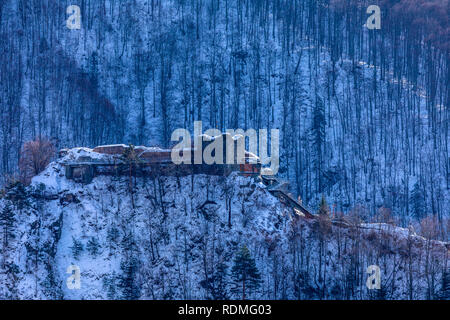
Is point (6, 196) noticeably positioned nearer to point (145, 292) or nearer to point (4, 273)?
point (4, 273)

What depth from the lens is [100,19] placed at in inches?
5891

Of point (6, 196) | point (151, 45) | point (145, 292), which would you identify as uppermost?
point (151, 45)

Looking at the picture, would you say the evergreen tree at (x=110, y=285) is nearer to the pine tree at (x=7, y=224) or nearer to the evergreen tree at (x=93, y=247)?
the evergreen tree at (x=93, y=247)

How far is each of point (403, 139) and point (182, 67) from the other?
1606 inches

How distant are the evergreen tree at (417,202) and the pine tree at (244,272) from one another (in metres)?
47.5

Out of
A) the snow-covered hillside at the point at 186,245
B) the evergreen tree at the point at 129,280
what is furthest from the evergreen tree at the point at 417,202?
the evergreen tree at the point at 129,280

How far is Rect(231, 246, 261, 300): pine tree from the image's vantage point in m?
82.9

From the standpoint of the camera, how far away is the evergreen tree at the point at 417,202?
124m

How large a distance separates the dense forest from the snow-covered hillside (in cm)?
3507

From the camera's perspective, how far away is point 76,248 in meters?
87.1

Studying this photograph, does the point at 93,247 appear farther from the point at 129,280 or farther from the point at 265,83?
the point at 265,83

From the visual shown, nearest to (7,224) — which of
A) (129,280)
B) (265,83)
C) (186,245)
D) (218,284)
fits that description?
(129,280)

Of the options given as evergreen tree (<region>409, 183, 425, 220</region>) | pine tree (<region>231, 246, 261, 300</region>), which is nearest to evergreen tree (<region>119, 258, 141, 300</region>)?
pine tree (<region>231, 246, 261, 300</region>)
